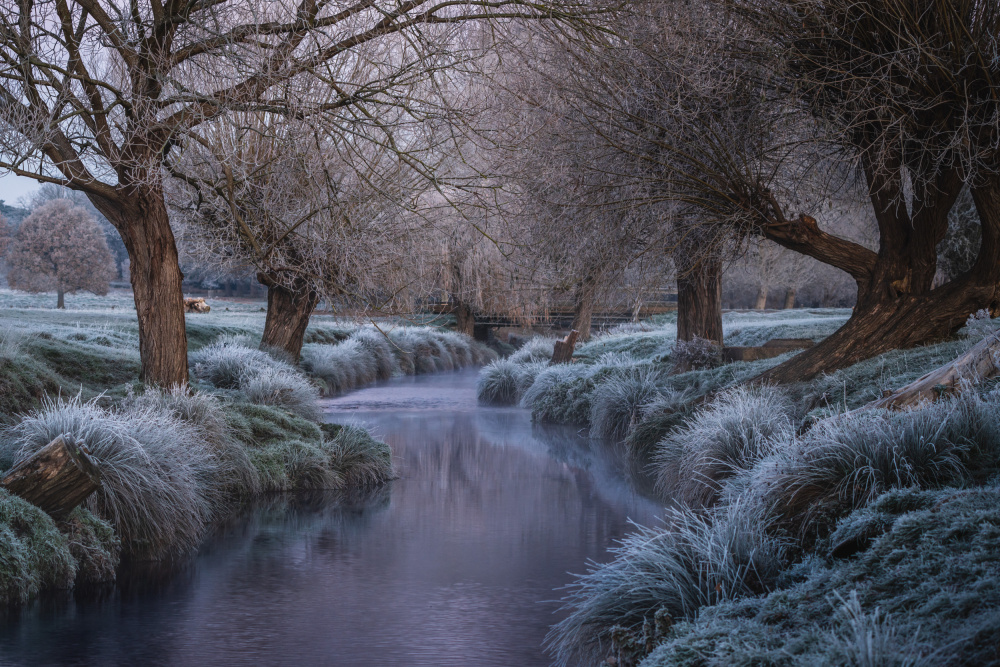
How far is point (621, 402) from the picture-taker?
12.9 m

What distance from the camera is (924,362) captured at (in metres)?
8.51

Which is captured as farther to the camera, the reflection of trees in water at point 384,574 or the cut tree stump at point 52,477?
the cut tree stump at point 52,477

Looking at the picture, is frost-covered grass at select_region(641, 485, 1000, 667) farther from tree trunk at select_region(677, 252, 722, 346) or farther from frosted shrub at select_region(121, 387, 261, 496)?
tree trunk at select_region(677, 252, 722, 346)

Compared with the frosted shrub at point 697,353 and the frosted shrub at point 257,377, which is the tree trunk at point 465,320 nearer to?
the frosted shrub at point 257,377

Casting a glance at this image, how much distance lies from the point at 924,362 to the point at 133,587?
717 cm

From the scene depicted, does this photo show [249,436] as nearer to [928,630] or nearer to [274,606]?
[274,606]

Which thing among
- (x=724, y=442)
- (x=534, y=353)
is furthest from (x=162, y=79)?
(x=534, y=353)

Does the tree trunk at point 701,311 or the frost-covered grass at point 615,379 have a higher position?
the tree trunk at point 701,311

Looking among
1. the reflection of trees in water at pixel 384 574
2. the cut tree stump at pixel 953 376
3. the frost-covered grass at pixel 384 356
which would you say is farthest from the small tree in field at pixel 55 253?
the cut tree stump at pixel 953 376

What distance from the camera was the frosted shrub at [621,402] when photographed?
40.8 feet

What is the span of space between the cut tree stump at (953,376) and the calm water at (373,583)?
2634 millimetres

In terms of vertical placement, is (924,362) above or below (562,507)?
above

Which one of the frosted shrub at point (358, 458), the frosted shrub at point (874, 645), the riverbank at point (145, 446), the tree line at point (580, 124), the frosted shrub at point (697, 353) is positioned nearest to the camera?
the frosted shrub at point (874, 645)

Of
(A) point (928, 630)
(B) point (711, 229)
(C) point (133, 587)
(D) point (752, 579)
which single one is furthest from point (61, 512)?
(B) point (711, 229)
